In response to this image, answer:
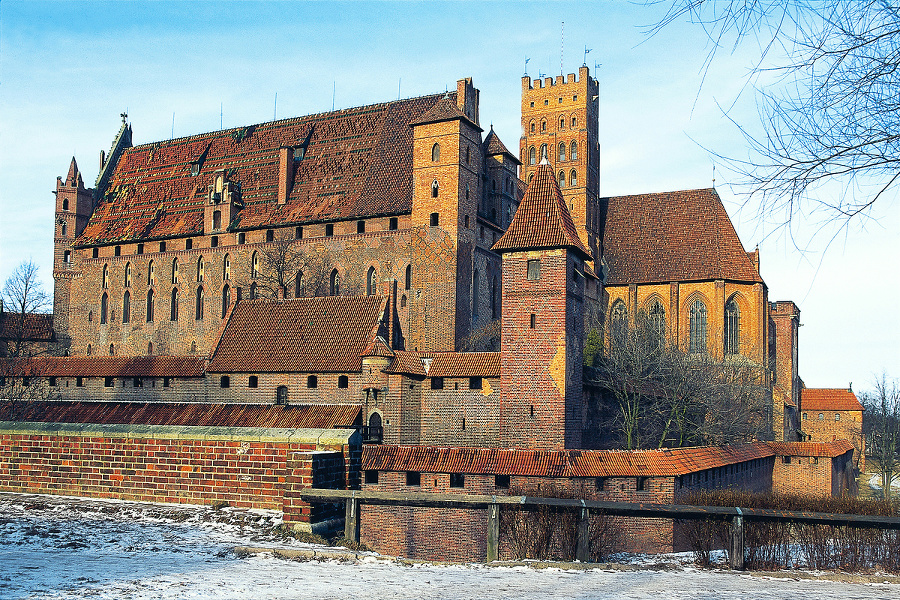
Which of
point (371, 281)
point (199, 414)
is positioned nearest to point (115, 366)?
point (199, 414)

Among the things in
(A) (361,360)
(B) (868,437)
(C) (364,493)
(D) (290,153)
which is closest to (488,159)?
(D) (290,153)

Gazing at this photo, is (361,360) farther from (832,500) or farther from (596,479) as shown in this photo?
(832,500)

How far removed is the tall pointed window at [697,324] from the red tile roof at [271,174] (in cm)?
2188

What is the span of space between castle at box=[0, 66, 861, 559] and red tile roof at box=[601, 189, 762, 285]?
0.50 feet

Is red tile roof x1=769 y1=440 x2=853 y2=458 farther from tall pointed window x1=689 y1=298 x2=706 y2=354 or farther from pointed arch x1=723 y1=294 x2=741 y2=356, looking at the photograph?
tall pointed window x1=689 y1=298 x2=706 y2=354

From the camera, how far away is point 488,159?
4222 centimetres

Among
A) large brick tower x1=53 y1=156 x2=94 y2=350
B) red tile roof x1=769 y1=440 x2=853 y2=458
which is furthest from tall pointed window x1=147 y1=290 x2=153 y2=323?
red tile roof x1=769 y1=440 x2=853 y2=458

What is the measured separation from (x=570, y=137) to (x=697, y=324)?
17222mm

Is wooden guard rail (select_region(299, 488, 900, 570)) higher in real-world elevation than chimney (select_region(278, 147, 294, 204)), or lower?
lower

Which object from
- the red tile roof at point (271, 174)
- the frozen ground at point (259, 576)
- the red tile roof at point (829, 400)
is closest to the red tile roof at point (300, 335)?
the red tile roof at point (271, 174)

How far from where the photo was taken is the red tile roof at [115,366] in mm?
31953

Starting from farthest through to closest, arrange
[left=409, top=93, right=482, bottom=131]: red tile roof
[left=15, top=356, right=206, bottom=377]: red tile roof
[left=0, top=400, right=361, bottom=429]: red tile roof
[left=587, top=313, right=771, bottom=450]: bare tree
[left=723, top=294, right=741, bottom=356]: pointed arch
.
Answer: [left=723, top=294, right=741, bottom=356]: pointed arch → [left=409, top=93, right=482, bottom=131]: red tile roof → [left=15, top=356, right=206, bottom=377]: red tile roof → [left=587, top=313, right=771, bottom=450]: bare tree → [left=0, top=400, right=361, bottom=429]: red tile roof

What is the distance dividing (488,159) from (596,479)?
22.9 m

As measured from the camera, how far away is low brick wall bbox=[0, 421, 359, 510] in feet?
45.6
